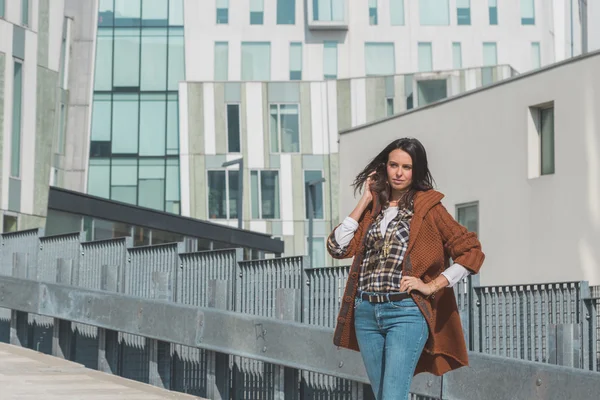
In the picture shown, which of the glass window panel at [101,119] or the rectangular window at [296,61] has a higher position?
the rectangular window at [296,61]

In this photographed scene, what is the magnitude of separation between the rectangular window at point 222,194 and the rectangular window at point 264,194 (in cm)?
82

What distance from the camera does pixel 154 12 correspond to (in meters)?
61.2

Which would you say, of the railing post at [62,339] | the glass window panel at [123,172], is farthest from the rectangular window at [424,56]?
the railing post at [62,339]

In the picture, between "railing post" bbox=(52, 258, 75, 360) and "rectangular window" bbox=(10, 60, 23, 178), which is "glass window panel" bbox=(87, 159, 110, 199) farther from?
"railing post" bbox=(52, 258, 75, 360)

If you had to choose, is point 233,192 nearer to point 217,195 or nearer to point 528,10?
point 217,195

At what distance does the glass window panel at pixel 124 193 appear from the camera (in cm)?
6072

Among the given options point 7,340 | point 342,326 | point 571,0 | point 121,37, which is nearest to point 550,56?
point 571,0

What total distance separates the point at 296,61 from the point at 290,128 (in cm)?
408

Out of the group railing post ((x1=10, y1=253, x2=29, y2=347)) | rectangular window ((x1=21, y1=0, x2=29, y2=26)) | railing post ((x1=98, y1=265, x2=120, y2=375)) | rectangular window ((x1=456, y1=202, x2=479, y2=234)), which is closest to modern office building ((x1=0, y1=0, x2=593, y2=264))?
rectangular window ((x1=456, y1=202, x2=479, y2=234))

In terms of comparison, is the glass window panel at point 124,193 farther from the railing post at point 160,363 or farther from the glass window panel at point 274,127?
the railing post at point 160,363

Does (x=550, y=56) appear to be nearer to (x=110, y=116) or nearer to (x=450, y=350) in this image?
(x=110, y=116)

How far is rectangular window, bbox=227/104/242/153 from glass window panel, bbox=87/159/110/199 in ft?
19.0

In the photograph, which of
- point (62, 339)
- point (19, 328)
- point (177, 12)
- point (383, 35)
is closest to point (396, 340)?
point (62, 339)

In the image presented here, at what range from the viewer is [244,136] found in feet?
196
